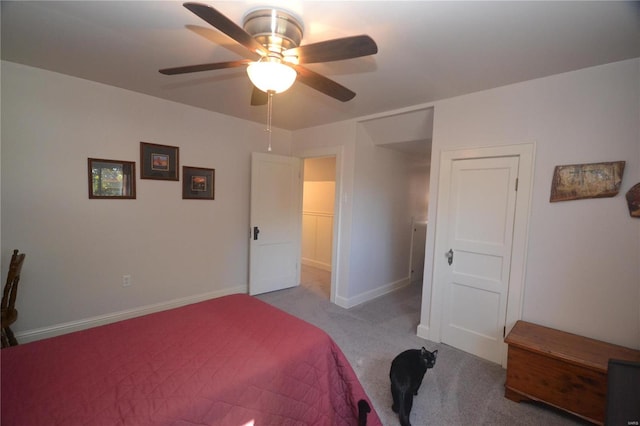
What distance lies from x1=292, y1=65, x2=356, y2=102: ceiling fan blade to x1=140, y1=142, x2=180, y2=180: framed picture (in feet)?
7.02

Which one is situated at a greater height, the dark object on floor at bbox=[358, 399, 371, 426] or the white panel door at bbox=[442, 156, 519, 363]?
the white panel door at bbox=[442, 156, 519, 363]

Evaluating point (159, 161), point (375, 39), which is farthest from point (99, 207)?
point (375, 39)

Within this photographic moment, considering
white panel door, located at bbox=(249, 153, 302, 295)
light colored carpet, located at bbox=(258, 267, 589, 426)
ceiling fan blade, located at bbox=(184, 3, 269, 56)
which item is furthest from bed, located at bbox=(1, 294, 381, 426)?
white panel door, located at bbox=(249, 153, 302, 295)

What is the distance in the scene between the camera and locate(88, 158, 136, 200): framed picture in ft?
8.75

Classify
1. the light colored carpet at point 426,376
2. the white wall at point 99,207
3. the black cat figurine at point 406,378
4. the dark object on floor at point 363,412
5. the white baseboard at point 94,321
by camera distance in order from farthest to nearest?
the white baseboard at point 94,321
the white wall at point 99,207
the light colored carpet at point 426,376
the black cat figurine at point 406,378
the dark object on floor at point 363,412

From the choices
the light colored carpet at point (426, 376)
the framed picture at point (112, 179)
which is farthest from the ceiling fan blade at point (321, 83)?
the framed picture at point (112, 179)

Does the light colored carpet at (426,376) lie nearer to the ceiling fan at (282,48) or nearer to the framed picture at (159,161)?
the framed picture at (159,161)

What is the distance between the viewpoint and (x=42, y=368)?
1203mm

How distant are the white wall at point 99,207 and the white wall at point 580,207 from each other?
3.14 m

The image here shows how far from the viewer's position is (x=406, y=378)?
68.8 inches

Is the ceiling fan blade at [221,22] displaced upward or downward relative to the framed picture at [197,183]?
upward

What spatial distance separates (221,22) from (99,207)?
8.16ft

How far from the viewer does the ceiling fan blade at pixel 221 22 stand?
1.03 metres

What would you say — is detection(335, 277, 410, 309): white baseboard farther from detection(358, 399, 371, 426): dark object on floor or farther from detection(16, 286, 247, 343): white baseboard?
detection(358, 399, 371, 426): dark object on floor
